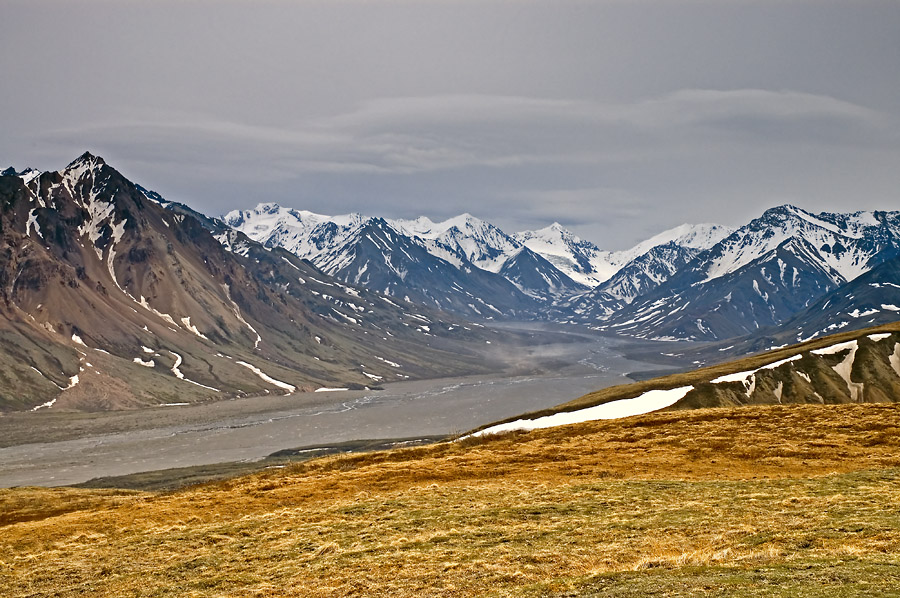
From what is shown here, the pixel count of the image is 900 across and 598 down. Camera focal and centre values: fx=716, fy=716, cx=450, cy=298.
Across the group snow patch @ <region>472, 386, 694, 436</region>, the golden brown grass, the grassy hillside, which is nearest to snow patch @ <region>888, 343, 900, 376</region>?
the grassy hillside

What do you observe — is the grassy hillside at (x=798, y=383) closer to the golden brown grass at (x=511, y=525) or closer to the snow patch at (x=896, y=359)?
the snow patch at (x=896, y=359)

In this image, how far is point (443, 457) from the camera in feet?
232

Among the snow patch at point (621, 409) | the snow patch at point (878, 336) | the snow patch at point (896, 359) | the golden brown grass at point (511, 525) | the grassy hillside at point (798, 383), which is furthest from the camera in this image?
the snow patch at point (878, 336)

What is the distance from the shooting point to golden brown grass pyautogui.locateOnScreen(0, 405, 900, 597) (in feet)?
94.2

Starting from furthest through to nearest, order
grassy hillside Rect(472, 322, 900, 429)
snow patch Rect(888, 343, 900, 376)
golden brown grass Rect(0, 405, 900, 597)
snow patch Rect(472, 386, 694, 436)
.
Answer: snow patch Rect(888, 343, 900, 376), grassy hillside Rect(472, 322, 900, 429), snow patch Rect(472, 386, 694, 436), golden brown grass Rect(0, 405, 900, 597)

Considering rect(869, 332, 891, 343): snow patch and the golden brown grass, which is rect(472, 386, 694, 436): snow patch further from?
rect(869, 332, 891, 343): snow patch

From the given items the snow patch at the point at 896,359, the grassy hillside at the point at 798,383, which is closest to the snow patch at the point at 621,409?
the grassy hillside at the point at 798,383

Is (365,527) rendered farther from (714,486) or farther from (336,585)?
(714,486)

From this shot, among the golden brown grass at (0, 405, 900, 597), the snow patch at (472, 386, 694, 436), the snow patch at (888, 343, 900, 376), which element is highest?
the golden brown grass at (0, 405, 900, 597)

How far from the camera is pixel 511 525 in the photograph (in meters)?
38.9

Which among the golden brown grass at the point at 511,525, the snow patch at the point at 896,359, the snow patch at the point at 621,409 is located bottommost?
the snow patch at the point at 896,359

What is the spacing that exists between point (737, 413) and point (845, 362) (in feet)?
285

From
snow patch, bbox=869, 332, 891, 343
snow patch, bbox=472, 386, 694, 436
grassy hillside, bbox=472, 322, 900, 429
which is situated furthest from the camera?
snow patch, bbox=869, 332, 891, 343

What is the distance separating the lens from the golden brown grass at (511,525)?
2872cm
